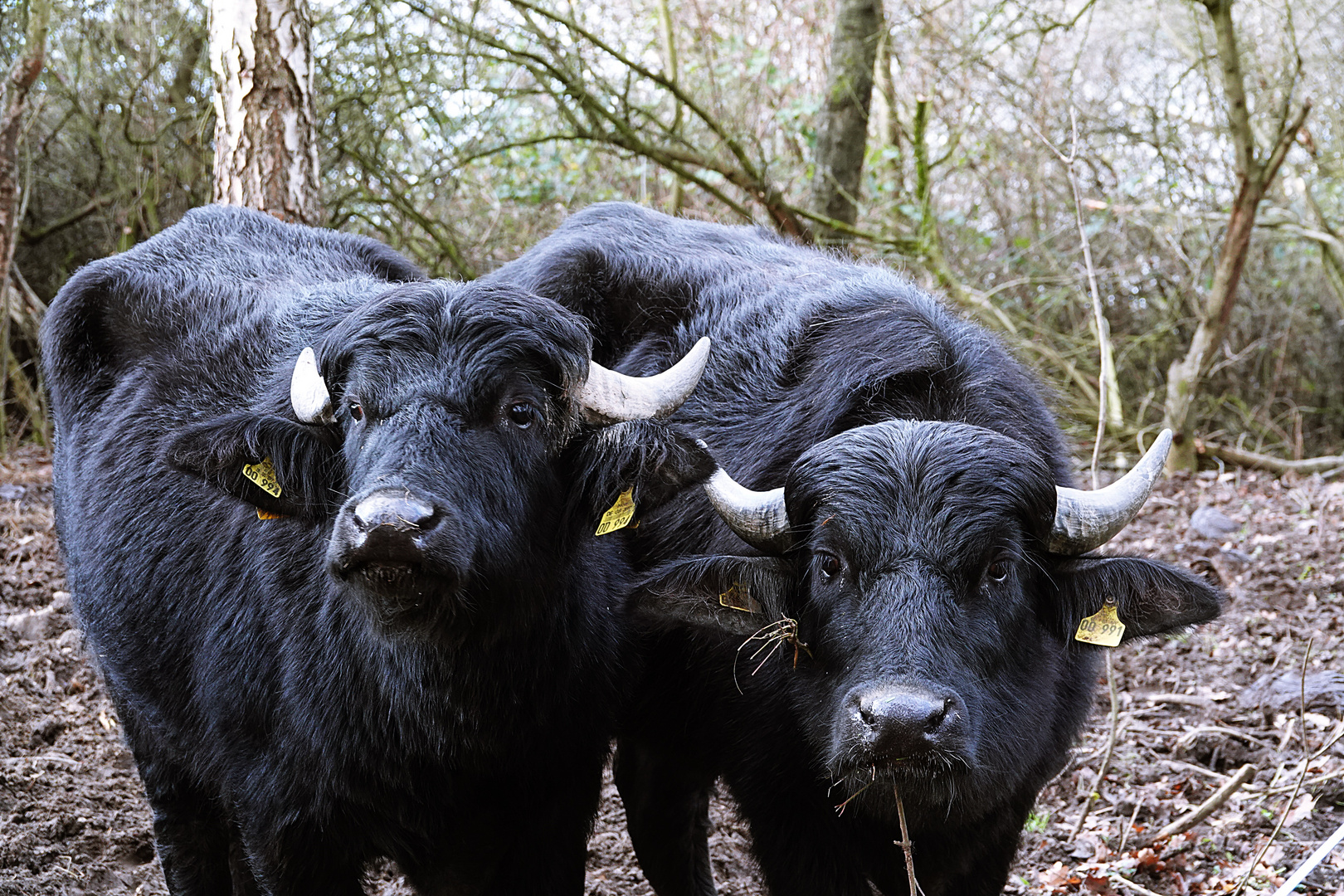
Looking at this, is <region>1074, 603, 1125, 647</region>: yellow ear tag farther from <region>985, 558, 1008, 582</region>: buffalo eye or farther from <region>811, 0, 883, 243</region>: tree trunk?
<region>811, 0, 883, 243</region>: tree trunk

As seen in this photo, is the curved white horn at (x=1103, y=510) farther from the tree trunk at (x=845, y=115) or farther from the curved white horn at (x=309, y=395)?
the tree trunk at (x=845, y=115)

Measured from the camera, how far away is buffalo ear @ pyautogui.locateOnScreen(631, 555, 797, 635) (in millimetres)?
3648

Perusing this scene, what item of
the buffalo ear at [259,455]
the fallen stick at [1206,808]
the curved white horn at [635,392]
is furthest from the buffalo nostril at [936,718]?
the fallen stick at [1206,808]

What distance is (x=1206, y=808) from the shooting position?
15.6ft

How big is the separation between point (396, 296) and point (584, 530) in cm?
94

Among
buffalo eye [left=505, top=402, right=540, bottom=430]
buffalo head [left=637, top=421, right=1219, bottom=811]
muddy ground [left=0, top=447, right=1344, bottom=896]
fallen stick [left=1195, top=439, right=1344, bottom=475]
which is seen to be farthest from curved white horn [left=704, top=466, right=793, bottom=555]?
fallen stick [left=1195, top=439, right=1344, bottom=475]

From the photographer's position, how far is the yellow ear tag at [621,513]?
3.57 m

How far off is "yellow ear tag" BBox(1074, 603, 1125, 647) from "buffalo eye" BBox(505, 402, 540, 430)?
1794 millimetres

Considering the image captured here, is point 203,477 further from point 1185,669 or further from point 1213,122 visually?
point 1213,122

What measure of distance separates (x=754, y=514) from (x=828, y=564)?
280mm

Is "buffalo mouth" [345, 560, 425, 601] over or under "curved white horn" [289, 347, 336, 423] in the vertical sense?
under

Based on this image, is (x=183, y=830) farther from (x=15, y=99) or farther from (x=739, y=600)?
(x=15, y=99)

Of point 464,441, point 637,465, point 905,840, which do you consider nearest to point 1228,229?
point 637,465

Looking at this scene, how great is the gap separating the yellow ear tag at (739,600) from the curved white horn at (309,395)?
4.33 feet
